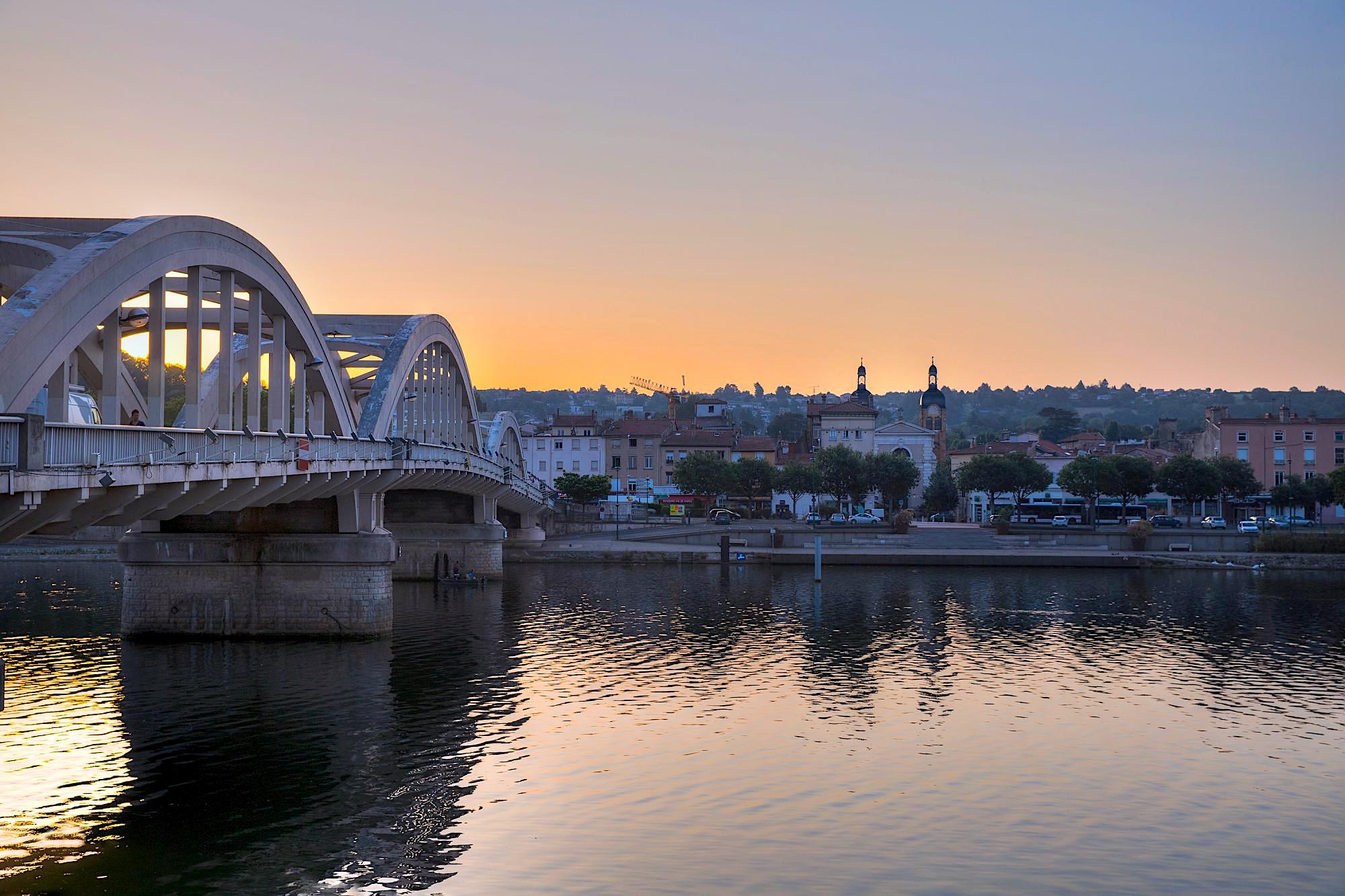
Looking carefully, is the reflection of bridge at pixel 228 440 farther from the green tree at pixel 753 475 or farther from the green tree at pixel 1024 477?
the green tree at pixel 1024 477

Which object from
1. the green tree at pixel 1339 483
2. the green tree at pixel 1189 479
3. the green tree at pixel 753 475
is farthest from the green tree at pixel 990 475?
the green tree at pixel 1339 483

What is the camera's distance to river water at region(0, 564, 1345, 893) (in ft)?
71.2

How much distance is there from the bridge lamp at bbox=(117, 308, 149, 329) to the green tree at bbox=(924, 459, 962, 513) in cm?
11249

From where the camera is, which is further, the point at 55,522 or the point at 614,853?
the point at 55,522

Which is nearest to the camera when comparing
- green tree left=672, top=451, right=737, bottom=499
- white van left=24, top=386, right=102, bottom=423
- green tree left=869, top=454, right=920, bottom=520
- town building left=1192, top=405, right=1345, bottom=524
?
white van left=24, top=386, right=102, bottom=423

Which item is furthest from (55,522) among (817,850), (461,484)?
(461,484)

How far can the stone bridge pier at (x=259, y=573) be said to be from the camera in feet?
148

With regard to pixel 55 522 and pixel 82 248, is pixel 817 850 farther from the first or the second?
pixel 82 248

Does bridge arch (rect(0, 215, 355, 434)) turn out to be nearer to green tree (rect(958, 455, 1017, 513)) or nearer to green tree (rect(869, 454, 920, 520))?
green tree (rect(958, 455, 1017, 513))

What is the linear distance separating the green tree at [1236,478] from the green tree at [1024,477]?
16442 millimetres

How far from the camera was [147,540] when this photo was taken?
44438 millimetres

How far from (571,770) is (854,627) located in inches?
1105

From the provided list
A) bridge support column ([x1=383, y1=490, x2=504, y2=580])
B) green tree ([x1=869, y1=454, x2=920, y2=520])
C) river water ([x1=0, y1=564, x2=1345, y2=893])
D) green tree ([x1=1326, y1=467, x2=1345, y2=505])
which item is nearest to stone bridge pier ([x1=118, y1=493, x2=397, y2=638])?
river water ([x1=0, y1=564, x2=1345, y2=893])

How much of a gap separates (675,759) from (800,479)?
102 meters
